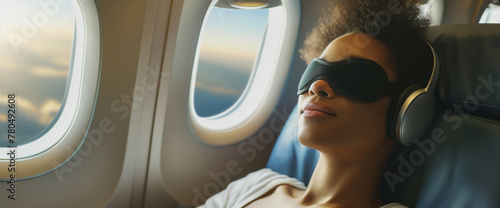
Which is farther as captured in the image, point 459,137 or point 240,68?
point 240,68

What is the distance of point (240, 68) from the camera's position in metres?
2.61

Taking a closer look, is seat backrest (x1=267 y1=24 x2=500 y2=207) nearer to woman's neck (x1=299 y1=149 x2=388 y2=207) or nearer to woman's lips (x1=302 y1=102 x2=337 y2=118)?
woman's neck (x1=299 y1=149 x2=388 y2=207)

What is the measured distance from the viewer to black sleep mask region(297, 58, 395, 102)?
1350mm

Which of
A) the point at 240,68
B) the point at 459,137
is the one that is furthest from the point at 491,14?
the point at 240,68

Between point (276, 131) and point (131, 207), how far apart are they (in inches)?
38.1

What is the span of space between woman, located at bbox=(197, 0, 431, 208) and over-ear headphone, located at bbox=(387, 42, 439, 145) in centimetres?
3

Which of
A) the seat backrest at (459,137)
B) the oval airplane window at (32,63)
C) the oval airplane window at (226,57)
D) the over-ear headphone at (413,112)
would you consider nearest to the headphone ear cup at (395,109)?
the over-ear headphone at (413,112)

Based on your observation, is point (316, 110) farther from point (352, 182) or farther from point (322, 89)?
point (352, 182)

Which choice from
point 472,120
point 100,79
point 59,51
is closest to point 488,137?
point 472,120

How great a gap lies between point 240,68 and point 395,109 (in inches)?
54.7

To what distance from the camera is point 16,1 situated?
1750 millimetres

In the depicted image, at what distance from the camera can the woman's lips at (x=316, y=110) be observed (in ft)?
4.59

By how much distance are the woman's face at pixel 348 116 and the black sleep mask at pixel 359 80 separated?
0.02 m

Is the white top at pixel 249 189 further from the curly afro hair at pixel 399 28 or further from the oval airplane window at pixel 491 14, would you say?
the oval airplane window at pixel 491 14
